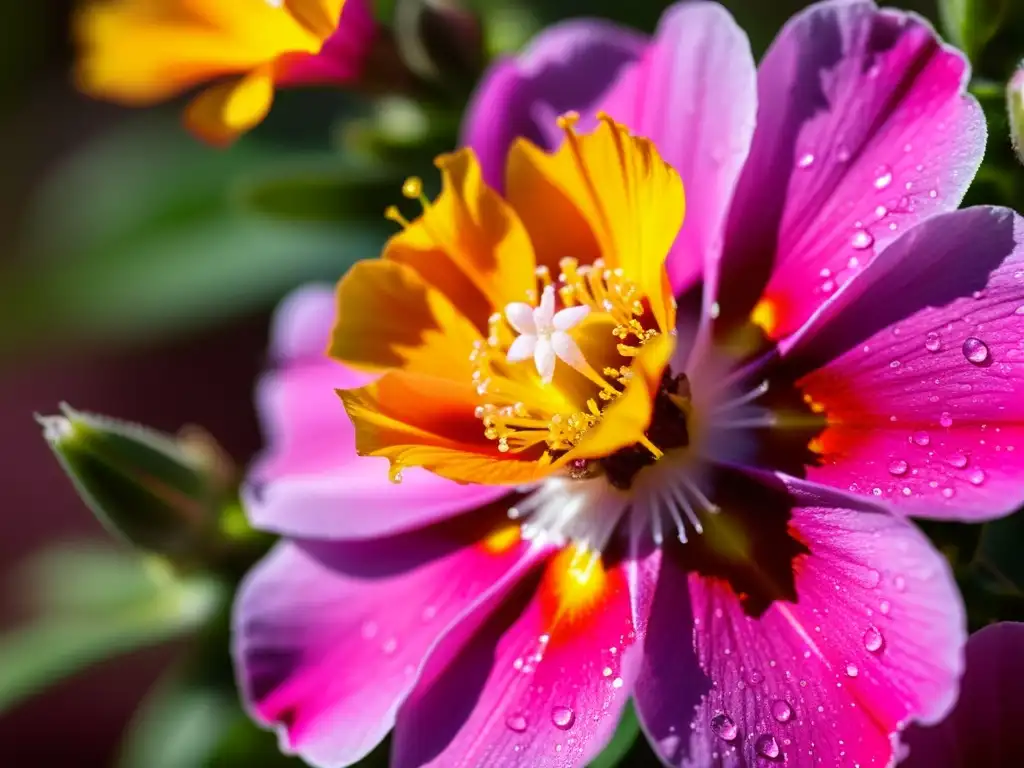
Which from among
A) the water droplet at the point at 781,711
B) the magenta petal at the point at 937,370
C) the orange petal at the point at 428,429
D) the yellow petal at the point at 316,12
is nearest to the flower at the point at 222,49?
the yellow petal at the point at 316,12

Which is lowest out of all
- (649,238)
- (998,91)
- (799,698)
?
A: (799,698)

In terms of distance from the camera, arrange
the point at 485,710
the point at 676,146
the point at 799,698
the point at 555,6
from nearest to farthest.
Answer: the point at 799,698 < the point at 485,710 < the point at 676,146 < the point at 555,6

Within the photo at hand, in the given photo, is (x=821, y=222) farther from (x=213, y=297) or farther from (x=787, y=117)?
(x=213, y=297)

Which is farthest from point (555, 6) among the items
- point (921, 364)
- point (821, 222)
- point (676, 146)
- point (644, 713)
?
point (644, 713)

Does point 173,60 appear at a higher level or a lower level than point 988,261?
higher

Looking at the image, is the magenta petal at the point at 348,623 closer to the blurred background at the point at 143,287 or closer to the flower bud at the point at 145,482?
the flower bud at the point at 145,482

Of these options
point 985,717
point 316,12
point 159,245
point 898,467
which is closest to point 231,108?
point 316,12
